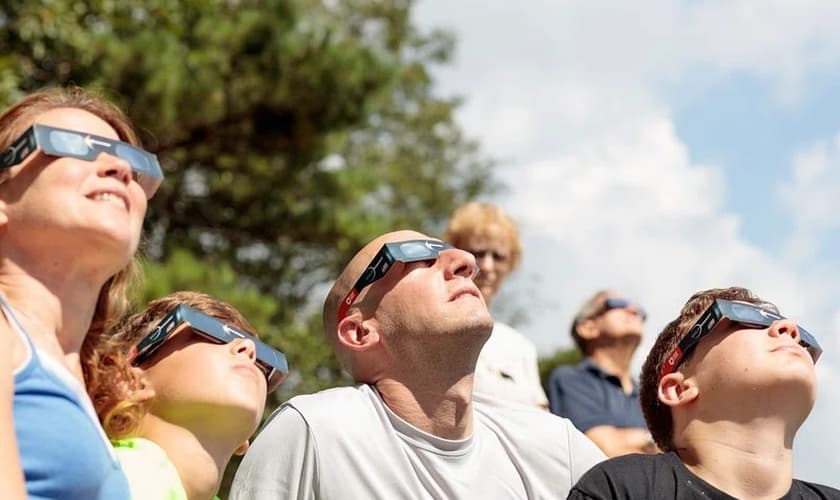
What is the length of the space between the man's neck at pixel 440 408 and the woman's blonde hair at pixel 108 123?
3.01 feet

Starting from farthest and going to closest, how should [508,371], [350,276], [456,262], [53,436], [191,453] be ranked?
1. [508,371]
2. [350,276]
3. [456,262]
4. [191,453]
5. [53,436]

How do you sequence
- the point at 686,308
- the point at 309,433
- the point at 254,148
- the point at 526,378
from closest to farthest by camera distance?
1. the point at 309,433
2. the point at 686,308
3. the point at 526,378
4. the point at 254,148

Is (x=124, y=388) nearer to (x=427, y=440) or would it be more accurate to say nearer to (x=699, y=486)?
(x=427, y=440)

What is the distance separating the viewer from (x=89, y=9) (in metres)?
10.8

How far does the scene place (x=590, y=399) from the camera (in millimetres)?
5297

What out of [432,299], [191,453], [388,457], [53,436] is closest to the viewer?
[53,436]

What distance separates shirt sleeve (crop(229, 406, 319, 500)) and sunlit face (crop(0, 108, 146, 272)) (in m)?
0.95

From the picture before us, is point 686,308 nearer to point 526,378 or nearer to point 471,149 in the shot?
point 526,378

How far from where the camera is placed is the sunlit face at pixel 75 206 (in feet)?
7.73

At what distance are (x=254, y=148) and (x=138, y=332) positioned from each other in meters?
11.3

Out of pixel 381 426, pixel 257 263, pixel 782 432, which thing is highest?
pixel 782 432

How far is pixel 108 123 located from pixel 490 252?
112 inches

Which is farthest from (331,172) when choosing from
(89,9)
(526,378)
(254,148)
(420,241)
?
(420,241)

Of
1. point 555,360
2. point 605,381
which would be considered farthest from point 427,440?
point 555,360
